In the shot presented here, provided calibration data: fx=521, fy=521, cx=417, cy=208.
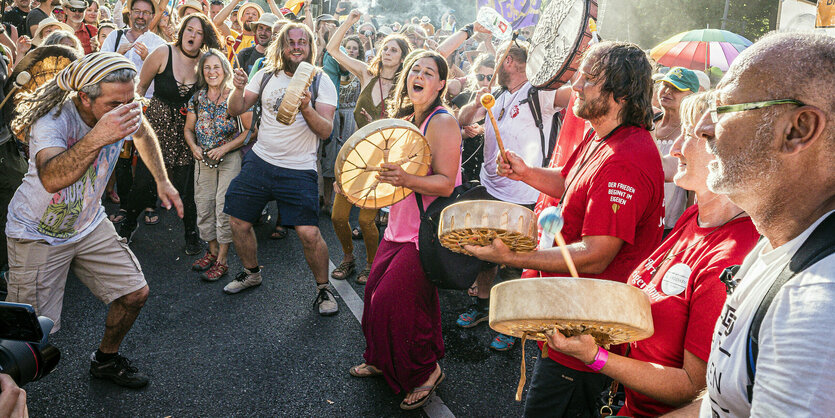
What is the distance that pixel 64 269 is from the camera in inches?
122

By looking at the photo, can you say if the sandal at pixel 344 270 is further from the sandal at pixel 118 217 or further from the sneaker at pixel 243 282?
the sandal at pixel 118 217

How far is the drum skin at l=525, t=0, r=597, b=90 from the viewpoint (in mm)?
2934

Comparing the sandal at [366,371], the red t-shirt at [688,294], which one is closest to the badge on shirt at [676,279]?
the red t-shirt at [688,294]

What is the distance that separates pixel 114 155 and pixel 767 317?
3.47 metres

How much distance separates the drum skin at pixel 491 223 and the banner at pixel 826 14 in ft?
16.2

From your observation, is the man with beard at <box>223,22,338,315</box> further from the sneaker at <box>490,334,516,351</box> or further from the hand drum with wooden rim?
the sneaker at <box>490,334,516,351</box>

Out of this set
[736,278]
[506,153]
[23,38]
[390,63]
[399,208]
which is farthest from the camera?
[23,38]

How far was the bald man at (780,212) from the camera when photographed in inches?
33.5

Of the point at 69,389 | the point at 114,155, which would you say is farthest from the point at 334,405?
the point at 114,155

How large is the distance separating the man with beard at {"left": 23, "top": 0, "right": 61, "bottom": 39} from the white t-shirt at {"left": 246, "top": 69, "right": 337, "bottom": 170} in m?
5.56

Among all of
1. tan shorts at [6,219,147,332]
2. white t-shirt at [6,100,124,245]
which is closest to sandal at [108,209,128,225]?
tan shorts at [6,219,147,332]

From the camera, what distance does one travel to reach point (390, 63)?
593cm

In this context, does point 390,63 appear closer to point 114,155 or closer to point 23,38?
point 114,155

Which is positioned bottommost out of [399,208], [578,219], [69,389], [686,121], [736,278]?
[69,389]
